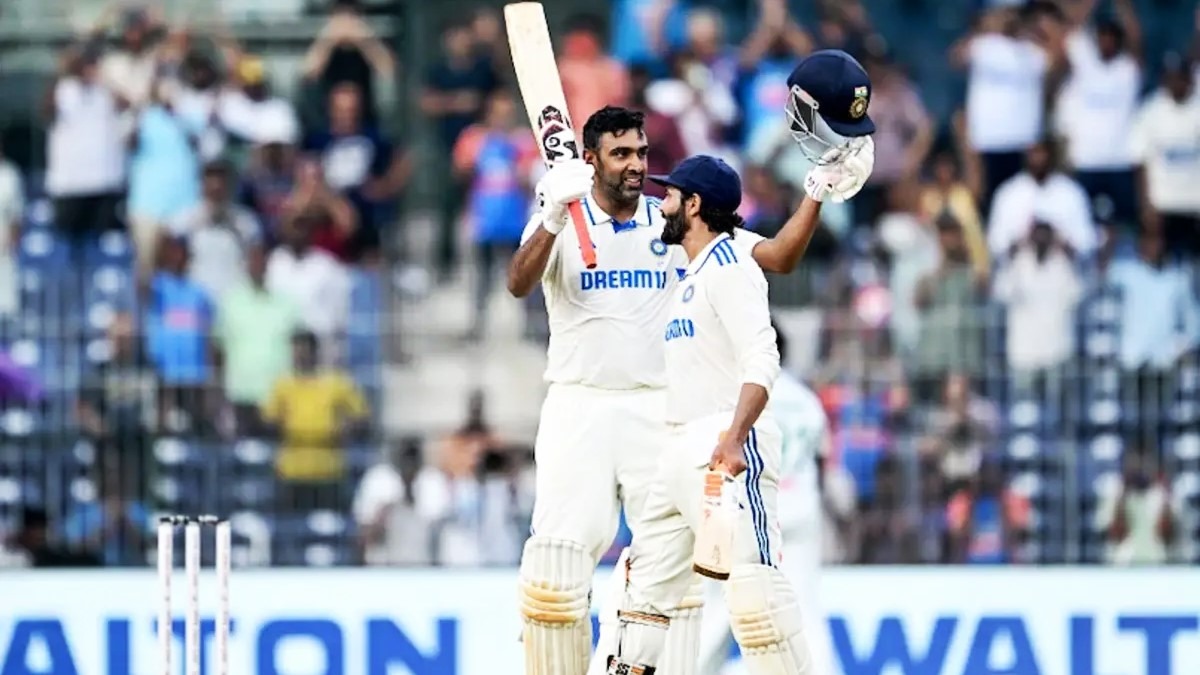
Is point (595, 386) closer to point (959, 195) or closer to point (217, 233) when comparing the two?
point (217, 233)

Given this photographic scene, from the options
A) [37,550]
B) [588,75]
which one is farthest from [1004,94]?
[37,550]

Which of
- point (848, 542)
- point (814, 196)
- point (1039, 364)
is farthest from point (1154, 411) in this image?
point (814, 196)

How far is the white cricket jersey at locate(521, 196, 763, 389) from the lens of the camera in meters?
8.23

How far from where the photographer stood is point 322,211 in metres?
13.8

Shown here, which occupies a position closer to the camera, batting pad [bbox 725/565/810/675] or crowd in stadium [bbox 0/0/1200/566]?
batting pad [bbox 725/565/810/675]

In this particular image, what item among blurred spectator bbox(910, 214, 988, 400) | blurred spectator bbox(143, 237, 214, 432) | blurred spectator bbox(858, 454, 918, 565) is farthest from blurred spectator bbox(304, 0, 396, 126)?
blurred spectator bbox(858, 454, 918, 565)

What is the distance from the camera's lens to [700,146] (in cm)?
1384

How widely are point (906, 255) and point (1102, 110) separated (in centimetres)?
151

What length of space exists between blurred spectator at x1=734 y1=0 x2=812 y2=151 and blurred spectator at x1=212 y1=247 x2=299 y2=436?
272cm

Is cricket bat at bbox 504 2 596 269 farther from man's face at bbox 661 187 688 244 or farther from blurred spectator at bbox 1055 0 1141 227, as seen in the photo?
blurred spectator at bbox 1055 0 1141 227

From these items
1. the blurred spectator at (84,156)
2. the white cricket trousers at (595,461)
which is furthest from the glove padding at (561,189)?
the blurred spectator at (84,156)

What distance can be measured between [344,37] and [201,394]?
2.50 meters

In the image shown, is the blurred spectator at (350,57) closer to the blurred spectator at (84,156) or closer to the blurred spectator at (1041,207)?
the blurred spectator at (84,156)

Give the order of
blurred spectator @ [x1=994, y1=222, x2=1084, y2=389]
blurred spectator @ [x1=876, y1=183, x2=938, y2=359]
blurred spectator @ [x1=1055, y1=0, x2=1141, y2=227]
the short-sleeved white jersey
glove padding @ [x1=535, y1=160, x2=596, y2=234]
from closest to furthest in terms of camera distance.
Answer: the short-sleeved white jersey → glove padding @ [x1=535, y1=160, x2=596, y2=234] → blurred spectator @ [x1=994, y1=222, x2=1084, y2=389] → blurred spectator @ [x1=876, y1=183, x2=938, y2=359] → blurred spectator @ [x1=1055, y1=0, x2=1141, y2=227]
